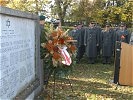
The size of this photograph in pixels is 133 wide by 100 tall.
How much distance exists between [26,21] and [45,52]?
151cm

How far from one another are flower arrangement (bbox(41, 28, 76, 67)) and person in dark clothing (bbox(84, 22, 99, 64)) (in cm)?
859

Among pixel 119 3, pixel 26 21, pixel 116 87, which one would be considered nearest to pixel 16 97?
pixel 26 21

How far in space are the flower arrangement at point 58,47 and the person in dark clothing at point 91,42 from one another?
859cm

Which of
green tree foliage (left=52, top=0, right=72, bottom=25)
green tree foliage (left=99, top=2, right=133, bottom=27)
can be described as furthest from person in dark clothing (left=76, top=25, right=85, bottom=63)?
green tree foliage (left=99, top=2, right=133, bottom=27)

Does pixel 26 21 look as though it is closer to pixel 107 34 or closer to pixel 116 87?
pixel 116 87

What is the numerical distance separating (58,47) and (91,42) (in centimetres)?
922

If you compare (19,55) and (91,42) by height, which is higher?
(19,55)

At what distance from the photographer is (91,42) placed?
17484 mm

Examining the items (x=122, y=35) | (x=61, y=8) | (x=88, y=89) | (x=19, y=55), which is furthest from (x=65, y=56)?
(x=61, y=8)

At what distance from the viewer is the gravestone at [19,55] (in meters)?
5.60

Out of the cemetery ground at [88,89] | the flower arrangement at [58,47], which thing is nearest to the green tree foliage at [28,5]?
the cemetery ground at [88,89]

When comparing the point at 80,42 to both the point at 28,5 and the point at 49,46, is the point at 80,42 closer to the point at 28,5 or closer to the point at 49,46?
the point at 28,5

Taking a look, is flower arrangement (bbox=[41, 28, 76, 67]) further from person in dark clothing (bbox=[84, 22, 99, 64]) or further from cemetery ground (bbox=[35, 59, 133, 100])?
person in dark clothing (bbox=[84, 22, 99, 64])

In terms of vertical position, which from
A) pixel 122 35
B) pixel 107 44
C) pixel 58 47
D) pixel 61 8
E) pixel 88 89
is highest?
pixel 61 8
